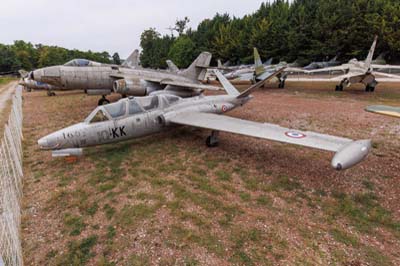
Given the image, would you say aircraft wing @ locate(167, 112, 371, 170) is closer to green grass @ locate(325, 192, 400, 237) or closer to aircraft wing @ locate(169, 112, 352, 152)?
aircraft wing @ locate(169, 112, 352, 152)

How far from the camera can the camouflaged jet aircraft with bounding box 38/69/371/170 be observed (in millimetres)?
4715

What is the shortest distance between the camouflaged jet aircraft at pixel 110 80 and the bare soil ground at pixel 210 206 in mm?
5454

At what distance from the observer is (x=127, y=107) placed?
681 centimetres

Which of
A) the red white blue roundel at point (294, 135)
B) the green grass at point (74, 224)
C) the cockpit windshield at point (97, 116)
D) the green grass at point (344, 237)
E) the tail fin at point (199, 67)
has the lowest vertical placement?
the green grass at point (344, 237)

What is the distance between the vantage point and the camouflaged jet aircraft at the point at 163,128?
4.71 m

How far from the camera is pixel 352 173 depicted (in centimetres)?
558

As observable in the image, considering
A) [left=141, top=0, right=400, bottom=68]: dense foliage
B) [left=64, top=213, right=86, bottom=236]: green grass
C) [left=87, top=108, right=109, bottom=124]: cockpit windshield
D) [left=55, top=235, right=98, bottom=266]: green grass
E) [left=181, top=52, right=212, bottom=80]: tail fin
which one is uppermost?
[left=141, top=0, right=400, bottom=68]: dense foliage

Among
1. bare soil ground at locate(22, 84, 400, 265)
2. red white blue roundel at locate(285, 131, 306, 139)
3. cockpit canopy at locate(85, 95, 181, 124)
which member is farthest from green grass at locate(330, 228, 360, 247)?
cockpit canopy at locate(85, 95, 181, 124)

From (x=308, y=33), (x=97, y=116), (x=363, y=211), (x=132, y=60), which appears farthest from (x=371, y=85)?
(x=308, y=33)

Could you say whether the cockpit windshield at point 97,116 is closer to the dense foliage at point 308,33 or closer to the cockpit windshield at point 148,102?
the cockpit windshield at point 148,102

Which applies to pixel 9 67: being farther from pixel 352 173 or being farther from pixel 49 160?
pixel 352 173

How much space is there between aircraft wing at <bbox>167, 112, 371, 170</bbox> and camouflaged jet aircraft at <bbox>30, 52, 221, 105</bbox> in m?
4.81

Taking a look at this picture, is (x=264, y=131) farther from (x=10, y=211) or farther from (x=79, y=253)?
(x=10, y=211)

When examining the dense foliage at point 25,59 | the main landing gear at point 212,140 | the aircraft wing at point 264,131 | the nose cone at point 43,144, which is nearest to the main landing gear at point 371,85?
the aircraft wing at point 264,131
